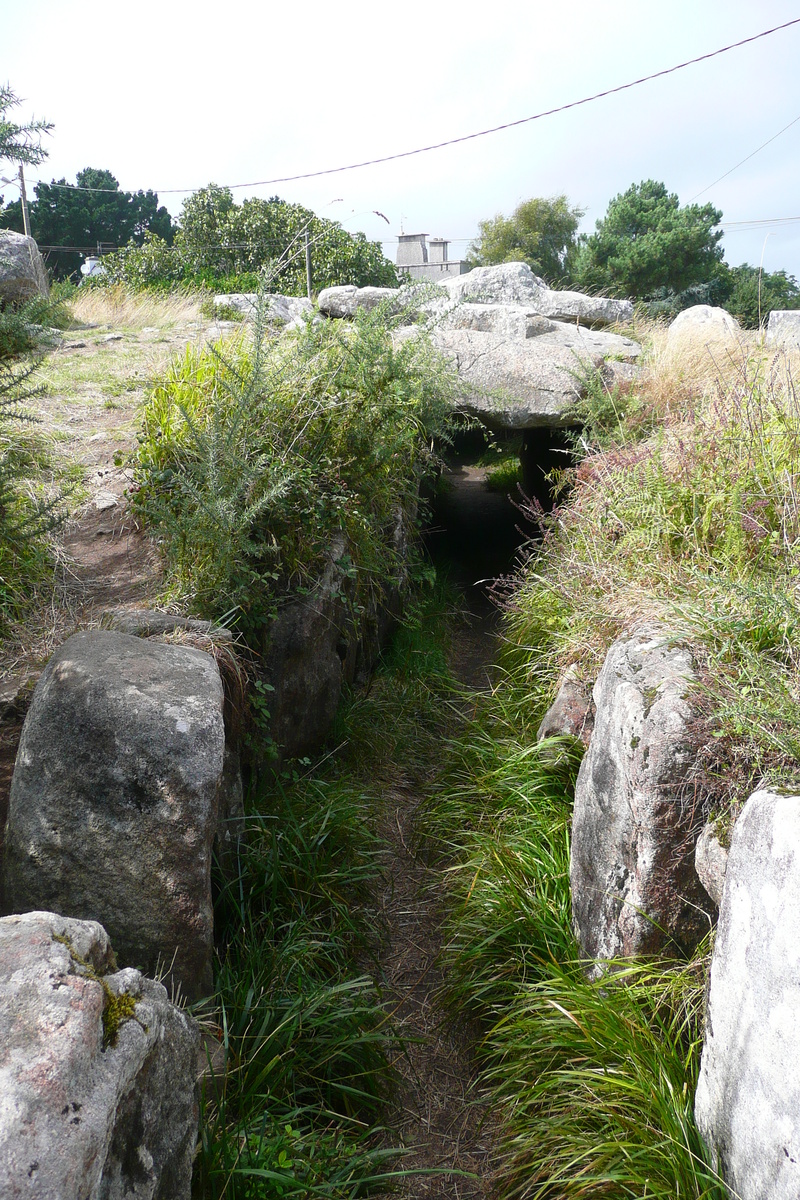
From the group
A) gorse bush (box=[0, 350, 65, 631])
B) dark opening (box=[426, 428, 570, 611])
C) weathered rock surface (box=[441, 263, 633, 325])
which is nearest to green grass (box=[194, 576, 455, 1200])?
gorse bush (box=[0, 350, 65, 631])

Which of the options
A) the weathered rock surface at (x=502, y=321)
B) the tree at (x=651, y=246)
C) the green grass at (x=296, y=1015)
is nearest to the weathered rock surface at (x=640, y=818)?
the green grass at (x=296, y=1015)

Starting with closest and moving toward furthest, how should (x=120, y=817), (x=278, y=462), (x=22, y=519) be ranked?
(x=120, y=817) → (x=22, y=519) → (x=278, y=462)

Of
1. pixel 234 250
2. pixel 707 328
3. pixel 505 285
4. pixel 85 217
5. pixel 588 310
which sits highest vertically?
pixel 85 217

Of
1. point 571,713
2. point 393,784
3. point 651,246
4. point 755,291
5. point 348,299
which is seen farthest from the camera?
point 651,246

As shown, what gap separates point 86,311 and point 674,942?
37.6ft

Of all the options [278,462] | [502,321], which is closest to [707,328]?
[502,321]

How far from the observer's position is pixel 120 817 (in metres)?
2.38

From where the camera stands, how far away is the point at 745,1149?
1.86m

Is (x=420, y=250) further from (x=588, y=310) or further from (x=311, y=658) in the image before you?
(x=311, y=658)

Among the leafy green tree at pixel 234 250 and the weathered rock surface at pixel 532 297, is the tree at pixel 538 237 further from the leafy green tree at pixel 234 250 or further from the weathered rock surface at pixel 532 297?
the weathered rock surface at pixel 532 297

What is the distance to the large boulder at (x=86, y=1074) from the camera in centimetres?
126

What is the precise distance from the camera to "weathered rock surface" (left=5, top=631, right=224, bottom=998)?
233 cm

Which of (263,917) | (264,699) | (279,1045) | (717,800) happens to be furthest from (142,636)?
(717,800)

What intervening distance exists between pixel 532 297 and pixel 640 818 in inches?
364
